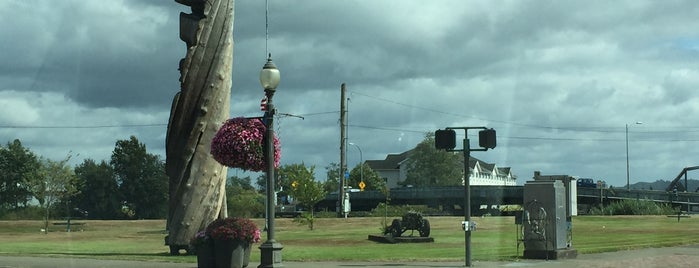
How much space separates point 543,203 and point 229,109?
9.79m

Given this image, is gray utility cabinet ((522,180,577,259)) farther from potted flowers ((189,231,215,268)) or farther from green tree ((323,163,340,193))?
green tree ((323,163,340,193))

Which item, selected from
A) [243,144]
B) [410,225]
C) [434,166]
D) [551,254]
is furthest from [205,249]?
[434,166]

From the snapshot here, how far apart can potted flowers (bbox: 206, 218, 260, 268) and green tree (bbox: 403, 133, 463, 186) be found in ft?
394

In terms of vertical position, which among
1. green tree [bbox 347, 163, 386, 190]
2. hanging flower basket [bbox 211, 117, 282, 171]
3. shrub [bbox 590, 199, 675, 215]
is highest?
green tree [bbox 347, 163, 386, 190]

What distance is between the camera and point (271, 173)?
56.1ft

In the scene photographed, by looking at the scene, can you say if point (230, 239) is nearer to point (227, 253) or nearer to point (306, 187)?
point (227, 253)

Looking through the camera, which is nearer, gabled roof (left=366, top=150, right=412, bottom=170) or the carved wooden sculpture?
the carved wooden sculpture

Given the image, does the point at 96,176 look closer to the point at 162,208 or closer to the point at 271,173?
the point at 162,208

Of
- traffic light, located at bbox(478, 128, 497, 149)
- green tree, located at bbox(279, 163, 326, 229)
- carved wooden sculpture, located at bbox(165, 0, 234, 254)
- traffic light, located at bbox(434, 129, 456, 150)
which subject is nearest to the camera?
traffic light, located at bbox(478, 128, 497, 149)

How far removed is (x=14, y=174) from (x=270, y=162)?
75.8 metres

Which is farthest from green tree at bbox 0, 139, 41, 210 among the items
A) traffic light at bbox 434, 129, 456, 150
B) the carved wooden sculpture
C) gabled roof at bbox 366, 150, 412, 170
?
gabled roof at bbox 366, 150, 412, 170

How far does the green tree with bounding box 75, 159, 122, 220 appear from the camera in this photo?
3760 inches

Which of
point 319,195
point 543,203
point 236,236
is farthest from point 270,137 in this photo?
point 319,195

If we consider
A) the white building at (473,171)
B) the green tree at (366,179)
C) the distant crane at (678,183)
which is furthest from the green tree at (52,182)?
the white building at (473,171)
